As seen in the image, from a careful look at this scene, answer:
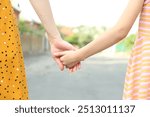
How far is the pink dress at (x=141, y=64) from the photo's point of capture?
5.62 feet

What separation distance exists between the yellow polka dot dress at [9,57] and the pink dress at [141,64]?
1.29 feet

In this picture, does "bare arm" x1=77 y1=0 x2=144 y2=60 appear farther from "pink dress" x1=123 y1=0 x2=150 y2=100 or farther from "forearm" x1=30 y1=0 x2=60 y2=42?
"forearm" x1=30 y1=0 x2=60 y2=42

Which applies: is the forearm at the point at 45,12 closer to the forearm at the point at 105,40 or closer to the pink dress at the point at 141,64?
the forearm at the point at 105,40

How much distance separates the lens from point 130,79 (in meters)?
1.76

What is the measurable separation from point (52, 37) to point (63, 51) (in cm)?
8

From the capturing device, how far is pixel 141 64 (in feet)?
5.65

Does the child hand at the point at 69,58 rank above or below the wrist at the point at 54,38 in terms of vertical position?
below

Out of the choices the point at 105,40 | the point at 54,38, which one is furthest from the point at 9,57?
the point at 54,38

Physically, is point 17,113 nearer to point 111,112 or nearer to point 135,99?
point 111,112

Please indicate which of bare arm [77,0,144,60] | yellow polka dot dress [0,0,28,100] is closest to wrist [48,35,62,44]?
bare arm [77,0,144,60]

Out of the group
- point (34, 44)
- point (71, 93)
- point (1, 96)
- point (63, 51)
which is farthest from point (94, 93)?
A: point (34, 44)

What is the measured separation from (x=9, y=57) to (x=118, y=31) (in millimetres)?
413

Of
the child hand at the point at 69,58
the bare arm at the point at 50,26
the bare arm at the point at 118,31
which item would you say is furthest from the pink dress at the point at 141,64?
the bare arm at the point at 50,26

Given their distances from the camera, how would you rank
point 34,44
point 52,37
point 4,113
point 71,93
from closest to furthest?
point 4,113
point 52,37
point 71,93
point 34,44
